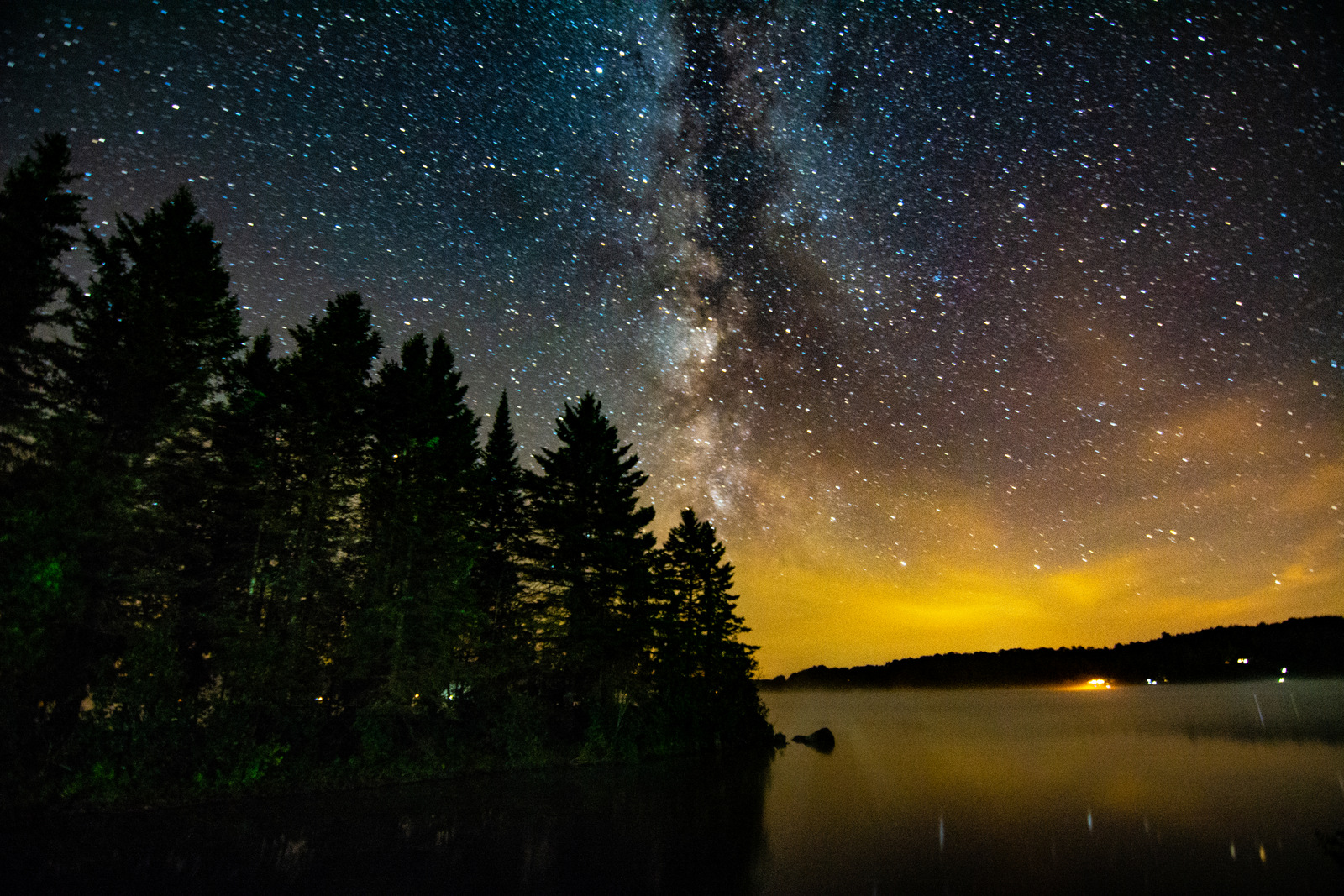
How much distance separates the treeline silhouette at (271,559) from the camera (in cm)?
1756

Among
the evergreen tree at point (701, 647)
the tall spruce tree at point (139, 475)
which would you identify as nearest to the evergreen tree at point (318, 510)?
the tall spruce tree at point (139, 475)

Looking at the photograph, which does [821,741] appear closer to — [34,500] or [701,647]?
[701,647]

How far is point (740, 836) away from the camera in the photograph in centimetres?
1806

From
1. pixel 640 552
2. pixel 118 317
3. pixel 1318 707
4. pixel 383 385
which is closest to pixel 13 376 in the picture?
pixel 118 317

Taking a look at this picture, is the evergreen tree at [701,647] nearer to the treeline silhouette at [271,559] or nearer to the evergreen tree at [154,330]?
the treeline silhouette at [271,559]

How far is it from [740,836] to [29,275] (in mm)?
27444

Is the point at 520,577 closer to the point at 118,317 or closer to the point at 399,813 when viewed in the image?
the point at 399,813

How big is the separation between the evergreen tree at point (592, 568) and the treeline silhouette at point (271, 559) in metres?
0.14

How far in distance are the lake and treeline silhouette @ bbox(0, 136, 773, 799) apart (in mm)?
2137

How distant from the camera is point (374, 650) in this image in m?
24.1

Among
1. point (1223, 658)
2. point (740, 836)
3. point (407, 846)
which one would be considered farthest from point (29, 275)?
point (1223, 658)

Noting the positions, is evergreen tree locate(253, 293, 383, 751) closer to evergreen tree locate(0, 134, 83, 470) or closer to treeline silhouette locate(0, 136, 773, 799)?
treeline silhouette locate(0, 136, 773, 799)

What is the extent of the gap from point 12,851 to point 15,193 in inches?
756

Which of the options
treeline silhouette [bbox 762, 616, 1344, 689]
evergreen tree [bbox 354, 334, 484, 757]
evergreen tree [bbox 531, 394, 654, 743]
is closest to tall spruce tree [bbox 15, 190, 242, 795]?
evergreen tree [bbox 354, 334, 484, 757]
